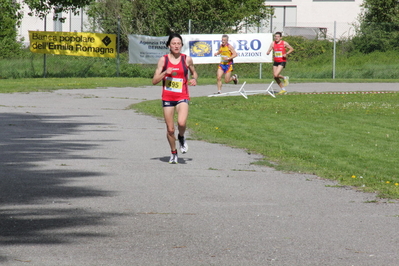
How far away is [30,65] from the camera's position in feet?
110

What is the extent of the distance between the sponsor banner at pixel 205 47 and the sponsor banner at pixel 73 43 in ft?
4.15

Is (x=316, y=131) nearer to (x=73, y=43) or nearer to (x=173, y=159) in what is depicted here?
(x=173, y=159)

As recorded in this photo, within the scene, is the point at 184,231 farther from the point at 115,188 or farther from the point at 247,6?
the point at 247,6

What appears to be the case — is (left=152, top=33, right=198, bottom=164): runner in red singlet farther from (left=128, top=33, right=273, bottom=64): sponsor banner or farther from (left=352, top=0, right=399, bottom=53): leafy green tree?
(left=352, top=0, right=399, bottom=53): leafy green tree

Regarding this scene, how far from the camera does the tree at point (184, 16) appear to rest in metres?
36.3

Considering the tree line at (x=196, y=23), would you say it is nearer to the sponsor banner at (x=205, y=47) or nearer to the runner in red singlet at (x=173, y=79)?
the sponsor banner at (x=205, y=47)

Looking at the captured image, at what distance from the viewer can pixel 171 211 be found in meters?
6.54

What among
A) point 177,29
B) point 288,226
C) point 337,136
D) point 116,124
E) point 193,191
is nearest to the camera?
point 288,226

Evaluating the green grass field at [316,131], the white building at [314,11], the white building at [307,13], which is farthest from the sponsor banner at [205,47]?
the white building at [314,11]

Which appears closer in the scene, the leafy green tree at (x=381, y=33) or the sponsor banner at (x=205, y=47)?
the sponsor banner at (x=205, y=47)

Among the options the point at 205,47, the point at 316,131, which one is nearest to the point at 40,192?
the point at 316,131

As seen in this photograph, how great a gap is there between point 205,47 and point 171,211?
25.3 m

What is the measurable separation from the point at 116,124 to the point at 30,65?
66.3 ft

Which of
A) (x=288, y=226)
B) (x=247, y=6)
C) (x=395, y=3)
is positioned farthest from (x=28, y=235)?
(x=395, y=3)
